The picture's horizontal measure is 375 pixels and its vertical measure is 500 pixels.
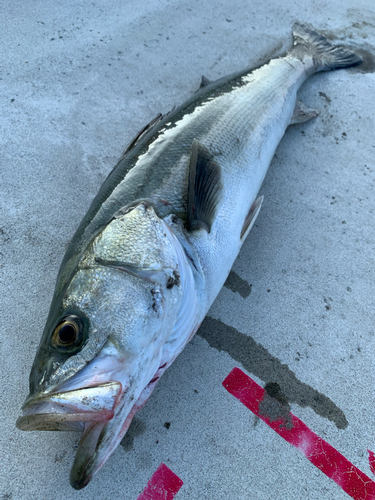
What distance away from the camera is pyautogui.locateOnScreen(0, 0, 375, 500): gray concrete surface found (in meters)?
1.65

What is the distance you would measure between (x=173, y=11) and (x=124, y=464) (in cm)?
444

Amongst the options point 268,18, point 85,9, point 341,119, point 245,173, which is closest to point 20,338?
point 245,173

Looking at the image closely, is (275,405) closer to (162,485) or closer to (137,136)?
(162,485)

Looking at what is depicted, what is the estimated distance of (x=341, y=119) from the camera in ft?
10.2

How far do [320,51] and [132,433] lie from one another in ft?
12.7

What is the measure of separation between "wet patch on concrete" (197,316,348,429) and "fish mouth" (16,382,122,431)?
3.10ft

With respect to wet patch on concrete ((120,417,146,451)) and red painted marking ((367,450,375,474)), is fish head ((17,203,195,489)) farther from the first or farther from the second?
red painted marking ((367,450,375,474))

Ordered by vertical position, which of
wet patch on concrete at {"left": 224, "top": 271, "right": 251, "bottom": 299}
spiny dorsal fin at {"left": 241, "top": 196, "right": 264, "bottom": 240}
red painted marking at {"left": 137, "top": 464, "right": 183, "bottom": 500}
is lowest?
red painted marking at {"left": 137, "top": 464, "right": 183, "bottom": 500}

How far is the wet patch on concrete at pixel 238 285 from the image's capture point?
2.18 m

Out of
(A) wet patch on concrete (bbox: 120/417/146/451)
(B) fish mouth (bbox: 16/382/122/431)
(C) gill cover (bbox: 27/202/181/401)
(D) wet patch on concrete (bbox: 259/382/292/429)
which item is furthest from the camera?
(D) wet patch on concrete (bbox: 259/382/292/429)

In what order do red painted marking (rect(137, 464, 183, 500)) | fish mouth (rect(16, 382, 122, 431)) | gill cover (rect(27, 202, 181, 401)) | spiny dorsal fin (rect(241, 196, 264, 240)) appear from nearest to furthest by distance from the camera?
fish mouth (rect(16, 382, 122, 431)), gill cover (rect(27, 202, 181, 401)), red painted marking (rect(137, 464, 183, 500)), spiny dorsal fin (rect(241, 196, 264, 240))

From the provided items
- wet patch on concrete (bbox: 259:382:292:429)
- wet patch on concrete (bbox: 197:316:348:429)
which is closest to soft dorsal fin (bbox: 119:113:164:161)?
wet patch on concrete (bbox: 197:316:348:429)

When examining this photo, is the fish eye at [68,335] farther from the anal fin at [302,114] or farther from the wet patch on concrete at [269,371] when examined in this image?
the anal fin at [302,114]

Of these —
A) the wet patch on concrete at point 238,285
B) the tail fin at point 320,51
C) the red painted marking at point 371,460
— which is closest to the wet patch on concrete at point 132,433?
the wet patch on concrete at point 238,285
